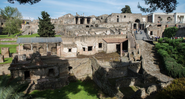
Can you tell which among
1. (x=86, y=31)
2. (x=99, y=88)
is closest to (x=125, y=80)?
(x=99, y=88)

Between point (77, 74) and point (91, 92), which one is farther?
point (77, 74)

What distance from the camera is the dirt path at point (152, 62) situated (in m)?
18.5

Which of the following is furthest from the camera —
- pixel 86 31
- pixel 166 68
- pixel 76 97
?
pixel 86 31

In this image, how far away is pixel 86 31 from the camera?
100 feet

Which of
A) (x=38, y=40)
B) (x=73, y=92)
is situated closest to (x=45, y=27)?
(x=38, y=40)

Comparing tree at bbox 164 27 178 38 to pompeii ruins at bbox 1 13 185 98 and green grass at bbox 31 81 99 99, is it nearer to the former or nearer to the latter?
pompeii ruins at bbox 1 13 185 98

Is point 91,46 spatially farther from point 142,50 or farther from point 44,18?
point 44,18

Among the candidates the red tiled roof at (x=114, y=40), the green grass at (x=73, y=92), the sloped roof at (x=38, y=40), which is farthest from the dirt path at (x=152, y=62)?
the sloped roof at (x=38, y=40)

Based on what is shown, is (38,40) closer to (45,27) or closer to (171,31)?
(45,27)

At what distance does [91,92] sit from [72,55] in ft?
30.5

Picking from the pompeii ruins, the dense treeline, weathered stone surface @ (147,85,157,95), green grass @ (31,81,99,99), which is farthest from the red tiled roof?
weathered stone surface @ (147,85,157,95)

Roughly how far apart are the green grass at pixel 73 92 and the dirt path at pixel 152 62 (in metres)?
7.98

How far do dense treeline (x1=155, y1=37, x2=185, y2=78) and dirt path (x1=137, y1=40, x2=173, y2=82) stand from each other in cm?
90

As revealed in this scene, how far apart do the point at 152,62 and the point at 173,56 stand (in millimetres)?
3530
